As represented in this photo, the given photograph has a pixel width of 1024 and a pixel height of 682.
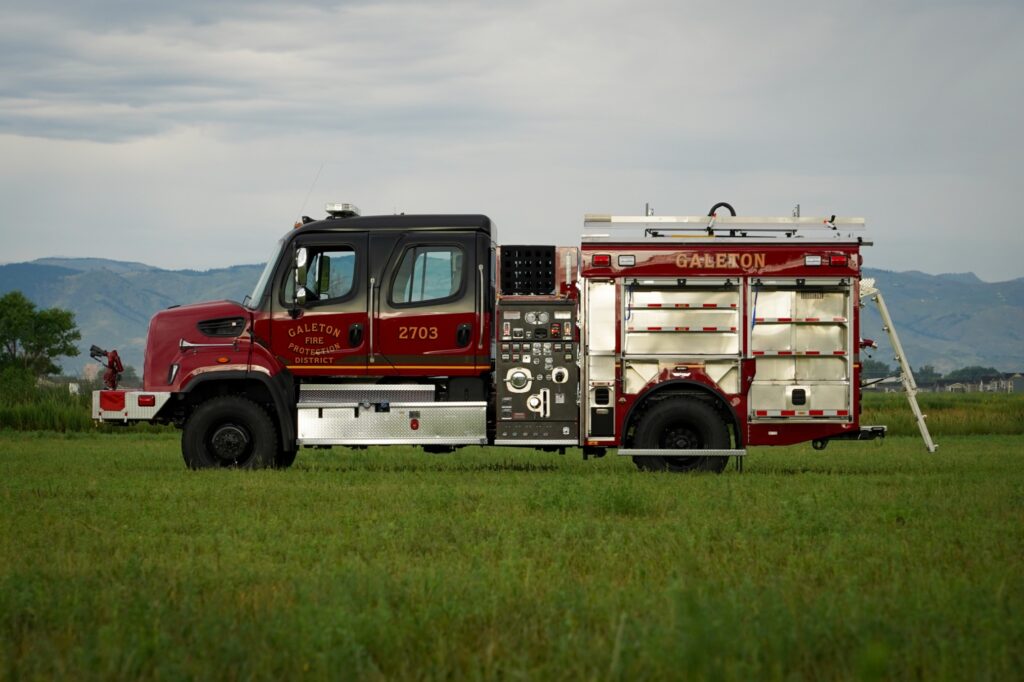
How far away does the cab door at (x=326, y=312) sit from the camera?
778 inches

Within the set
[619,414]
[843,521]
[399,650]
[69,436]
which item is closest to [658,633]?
[399,650]

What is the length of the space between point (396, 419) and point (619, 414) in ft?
10.3

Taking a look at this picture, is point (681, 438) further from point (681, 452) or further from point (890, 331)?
point (890, 331)

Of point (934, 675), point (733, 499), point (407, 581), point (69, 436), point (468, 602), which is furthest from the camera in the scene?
point (69, 436)

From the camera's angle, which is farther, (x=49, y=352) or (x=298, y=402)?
(x=49, y=352)

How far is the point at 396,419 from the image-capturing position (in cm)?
1962

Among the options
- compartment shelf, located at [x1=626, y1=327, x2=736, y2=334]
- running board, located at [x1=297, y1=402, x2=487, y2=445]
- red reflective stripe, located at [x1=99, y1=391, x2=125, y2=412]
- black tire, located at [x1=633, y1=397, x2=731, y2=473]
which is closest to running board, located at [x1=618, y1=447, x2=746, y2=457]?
black tire, located at [x1=633, y1=397, x2=731, y2=473]

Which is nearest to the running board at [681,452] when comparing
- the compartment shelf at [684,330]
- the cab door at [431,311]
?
the compartment shelf at [684,330]

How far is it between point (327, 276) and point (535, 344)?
320 centimetres

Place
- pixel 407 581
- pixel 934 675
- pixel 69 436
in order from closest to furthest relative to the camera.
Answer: pixel 934 675, pixel 407 581, pixel 69 436

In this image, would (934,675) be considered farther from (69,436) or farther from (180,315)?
(69,436)

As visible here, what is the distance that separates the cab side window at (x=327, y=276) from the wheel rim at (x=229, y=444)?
208 cm

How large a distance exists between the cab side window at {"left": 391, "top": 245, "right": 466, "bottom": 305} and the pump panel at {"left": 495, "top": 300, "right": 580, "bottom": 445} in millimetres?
854

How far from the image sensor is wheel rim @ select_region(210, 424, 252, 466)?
65.7 ft
